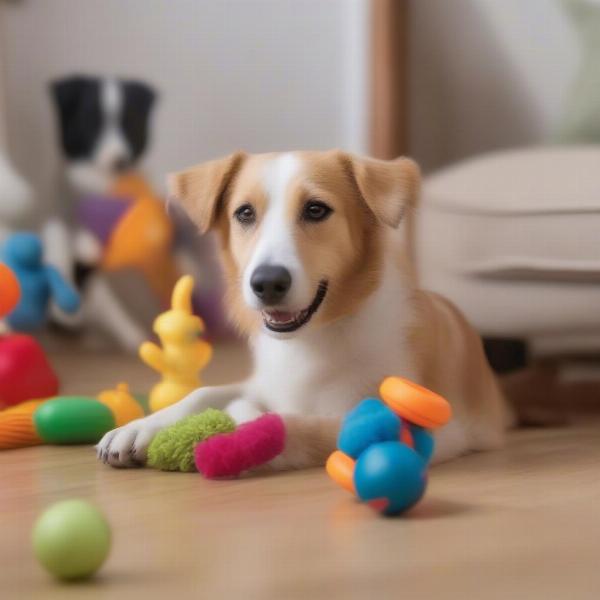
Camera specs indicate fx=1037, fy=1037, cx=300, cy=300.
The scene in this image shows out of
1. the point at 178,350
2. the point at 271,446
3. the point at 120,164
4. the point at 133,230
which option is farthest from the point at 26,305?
the point at 271,446

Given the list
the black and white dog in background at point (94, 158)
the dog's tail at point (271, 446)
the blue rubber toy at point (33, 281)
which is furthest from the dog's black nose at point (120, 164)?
the dog's tail at point (271, 446)

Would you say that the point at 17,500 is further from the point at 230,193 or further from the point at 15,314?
the point at 15,314

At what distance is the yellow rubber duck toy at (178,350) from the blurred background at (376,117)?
1.99ft

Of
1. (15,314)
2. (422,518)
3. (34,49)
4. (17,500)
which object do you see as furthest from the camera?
(34,49)

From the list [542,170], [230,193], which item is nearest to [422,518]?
[230,193]

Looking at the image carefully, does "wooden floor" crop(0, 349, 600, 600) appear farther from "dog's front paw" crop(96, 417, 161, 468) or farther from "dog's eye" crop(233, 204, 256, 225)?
"dog's eye" crop(233, 204, 256, 225)

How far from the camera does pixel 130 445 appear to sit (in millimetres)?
1680

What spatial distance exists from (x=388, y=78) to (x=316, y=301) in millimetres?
1634

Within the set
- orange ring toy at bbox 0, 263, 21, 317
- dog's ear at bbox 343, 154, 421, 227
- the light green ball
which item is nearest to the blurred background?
dog's ear at bbox 343, 154, 421, 227

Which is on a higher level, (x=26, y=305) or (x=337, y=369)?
(x=337, y=369)

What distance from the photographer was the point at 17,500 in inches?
60.3

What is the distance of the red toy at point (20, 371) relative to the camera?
2055mm

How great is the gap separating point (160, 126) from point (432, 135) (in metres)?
1.07

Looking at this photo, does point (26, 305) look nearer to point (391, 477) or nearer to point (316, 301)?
point (316, 301)
